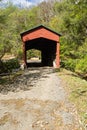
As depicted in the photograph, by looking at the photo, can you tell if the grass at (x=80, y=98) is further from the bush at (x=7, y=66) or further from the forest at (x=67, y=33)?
the bush at (x=7, y=66)

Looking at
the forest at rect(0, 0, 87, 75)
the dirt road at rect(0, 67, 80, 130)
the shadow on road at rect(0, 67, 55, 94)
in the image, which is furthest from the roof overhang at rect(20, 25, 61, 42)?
the dirt road at rect(0, 67, 80, 130)

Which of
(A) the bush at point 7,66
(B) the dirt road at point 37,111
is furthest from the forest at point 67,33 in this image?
(B) the dirt road at point 37,111

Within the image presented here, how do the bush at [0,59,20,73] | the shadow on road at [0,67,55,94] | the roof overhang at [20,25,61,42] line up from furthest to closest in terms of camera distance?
the roof overhang at [20,25,61,42], the bush at [0,59,20,73], the shadow on road at [0,67,55,94]

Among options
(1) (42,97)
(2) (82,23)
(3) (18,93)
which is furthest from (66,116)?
(2) (82,23)

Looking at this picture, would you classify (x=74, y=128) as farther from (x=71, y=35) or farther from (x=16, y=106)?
(x=71, y=35)

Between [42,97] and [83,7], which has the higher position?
[83,7]

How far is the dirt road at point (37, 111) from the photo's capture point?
750 cm

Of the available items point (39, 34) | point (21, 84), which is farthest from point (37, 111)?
point (39, 34)

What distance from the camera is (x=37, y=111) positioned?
9.06 meters

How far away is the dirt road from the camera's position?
7498 mm

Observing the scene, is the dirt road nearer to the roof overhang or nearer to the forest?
the forest

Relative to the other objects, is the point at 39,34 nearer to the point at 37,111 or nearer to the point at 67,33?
the point at 67,33

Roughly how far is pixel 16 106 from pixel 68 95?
3.17m

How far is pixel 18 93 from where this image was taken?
1264cm
